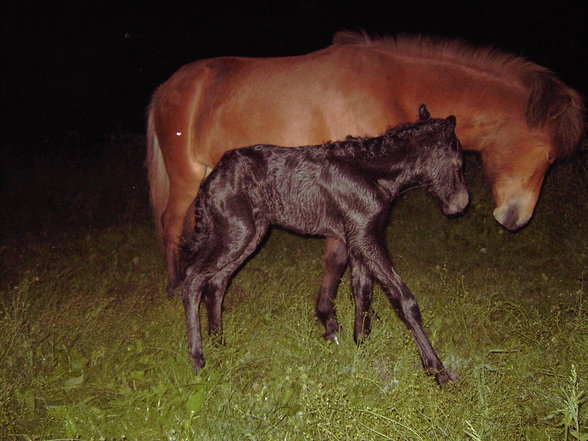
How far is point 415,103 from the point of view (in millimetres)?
4367

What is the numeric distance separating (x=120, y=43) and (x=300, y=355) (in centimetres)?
1516

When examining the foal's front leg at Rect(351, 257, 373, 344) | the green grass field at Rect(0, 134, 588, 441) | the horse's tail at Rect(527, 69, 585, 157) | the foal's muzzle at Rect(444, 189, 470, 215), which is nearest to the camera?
the green grass field at Rect(0, 134, 588, 441)

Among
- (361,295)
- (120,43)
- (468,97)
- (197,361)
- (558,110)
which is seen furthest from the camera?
(120,43)

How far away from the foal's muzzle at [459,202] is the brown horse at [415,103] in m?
0.97

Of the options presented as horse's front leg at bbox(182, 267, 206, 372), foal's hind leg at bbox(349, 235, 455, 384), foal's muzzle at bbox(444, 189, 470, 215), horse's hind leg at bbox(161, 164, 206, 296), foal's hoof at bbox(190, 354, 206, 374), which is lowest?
horse's hind leg at bbox(161, 164, 206, 296)

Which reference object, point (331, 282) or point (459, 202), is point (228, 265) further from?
point (459, 202)

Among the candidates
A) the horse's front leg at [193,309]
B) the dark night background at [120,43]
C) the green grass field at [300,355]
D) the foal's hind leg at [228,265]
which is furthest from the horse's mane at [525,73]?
the dark night background at [120,43]

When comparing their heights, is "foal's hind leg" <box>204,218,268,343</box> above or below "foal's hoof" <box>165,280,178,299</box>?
above

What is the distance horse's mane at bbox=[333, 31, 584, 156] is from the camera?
13.6 feet

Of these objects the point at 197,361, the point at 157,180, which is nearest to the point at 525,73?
the point at 197,361

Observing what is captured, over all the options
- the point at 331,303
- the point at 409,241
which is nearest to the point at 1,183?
the point at 409,241

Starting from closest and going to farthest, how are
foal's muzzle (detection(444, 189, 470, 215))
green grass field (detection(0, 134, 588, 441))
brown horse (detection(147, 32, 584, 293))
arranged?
green grass field (detection(0, 134, 588, 441)), foal's muzzle (detection(444, 189, 470, 215)), brown horse (detection(147, 32, 584, 293))

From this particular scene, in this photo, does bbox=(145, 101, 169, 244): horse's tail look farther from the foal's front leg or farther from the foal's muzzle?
the foal's muzzle

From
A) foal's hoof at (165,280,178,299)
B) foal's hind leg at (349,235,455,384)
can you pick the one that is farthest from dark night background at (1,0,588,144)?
foal's hind leg at (349,235,455,384)
